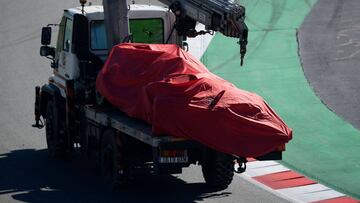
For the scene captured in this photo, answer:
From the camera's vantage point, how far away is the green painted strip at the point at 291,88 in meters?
17.7

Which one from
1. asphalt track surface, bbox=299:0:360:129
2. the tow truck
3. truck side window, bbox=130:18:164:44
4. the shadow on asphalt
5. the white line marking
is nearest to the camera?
the tow truck

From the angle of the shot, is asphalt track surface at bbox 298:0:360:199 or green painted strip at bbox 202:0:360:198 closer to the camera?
asphalt track surface at bbox 298:0:360:199

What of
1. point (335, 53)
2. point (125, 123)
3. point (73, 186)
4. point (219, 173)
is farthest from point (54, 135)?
point (335, 53)

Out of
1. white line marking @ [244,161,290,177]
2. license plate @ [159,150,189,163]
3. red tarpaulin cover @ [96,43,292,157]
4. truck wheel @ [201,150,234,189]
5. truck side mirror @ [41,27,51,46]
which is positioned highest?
truck side mirror @ [41,27,51,46]

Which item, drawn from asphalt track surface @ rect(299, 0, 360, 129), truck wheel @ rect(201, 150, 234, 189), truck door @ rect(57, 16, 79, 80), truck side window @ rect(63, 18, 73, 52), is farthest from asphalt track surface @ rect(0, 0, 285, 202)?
asphalt track surface @ rect(299, 0, 360, 129)

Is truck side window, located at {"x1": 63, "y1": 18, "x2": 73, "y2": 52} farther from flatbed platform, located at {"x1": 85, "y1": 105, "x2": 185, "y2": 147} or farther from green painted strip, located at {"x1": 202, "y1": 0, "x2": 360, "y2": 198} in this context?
green painted strip, located at {"x1": 202, "y1": 0, "x2": 360, "y2": 198}

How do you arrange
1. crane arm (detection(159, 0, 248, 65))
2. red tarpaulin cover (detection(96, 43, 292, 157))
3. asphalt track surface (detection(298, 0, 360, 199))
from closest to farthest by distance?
1. red tarpaulin cover (detection(96, 43, 292, 157))
2. crane arm (detection(159, 0, 248, 65))
3. asphalt track surface (detection(298, 0, 360, 199))

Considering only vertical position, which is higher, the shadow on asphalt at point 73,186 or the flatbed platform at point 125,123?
the flatbed platform at point 125,123

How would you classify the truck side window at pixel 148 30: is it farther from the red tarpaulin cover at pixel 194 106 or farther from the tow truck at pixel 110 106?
the red tarpaulin cover at pixel 194 106

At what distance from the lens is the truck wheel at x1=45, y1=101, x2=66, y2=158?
1842 cm

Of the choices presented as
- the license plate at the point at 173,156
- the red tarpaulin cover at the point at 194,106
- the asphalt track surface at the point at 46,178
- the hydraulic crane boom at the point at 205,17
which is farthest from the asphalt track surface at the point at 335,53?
the license plate at the point at 173,156

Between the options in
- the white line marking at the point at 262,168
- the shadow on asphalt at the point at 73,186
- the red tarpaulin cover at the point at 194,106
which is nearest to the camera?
the red tarpaulin cover at the point at 194,106

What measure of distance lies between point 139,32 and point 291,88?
7.06 metres

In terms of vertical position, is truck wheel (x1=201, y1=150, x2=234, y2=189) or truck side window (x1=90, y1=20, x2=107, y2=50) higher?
truck side window (x1=90, y1=20, x2=107, y2=50)
